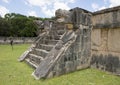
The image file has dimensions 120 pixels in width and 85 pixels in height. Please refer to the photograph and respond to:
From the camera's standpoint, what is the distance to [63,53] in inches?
185

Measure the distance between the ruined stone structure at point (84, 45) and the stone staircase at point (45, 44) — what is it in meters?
0.91

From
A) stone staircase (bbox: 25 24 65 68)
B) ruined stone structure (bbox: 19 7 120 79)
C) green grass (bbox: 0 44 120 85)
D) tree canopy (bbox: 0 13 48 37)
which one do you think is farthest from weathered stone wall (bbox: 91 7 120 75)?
tree canopy (bbox: 0 13 48 37)

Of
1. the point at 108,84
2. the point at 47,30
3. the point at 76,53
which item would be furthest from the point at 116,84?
the point at 47,30

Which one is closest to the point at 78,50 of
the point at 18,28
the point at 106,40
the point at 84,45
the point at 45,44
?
the point at 84,45

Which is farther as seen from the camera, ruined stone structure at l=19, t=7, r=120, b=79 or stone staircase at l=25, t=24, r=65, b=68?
stone staircase at l=25, t=24, r=65, b=68

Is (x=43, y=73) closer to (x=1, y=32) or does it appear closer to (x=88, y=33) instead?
(x=88, y=33)

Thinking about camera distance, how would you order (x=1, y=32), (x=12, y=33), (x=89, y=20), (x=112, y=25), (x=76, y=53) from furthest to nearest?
(x=12, y=33)
(x=1, y=32)
(x=89, y=20)
(x=76, y=53)
(x=112, y=25)

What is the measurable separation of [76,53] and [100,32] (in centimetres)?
113

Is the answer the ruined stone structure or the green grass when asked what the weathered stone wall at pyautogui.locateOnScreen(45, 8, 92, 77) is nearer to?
the ruined stone structure

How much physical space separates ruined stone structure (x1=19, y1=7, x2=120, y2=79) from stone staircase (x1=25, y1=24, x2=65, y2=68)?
2.98 feet

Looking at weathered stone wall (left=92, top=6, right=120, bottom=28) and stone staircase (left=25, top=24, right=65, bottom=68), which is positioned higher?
weathered stone wall (left=92, top=6, right=120, bottom=28)

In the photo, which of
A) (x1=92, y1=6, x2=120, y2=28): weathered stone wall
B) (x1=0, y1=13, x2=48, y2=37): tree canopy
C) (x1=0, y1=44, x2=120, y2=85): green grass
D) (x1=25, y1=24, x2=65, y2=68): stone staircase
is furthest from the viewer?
(x1=0, y1=13, x2=48, y2=37): tree canopy

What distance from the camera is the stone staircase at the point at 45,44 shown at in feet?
20.1

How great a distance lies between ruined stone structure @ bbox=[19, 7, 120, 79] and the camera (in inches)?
182
